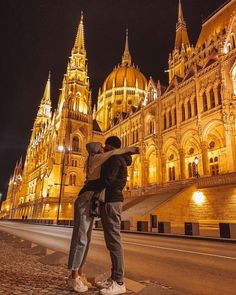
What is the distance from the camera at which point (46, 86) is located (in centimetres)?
10238

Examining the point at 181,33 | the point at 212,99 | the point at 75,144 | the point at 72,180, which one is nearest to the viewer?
the point at 212,99

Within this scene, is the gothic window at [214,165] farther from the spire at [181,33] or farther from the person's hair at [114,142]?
the spire at [181,33]

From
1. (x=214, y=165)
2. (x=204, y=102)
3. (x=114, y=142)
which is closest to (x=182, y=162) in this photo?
(x=214, y=165)

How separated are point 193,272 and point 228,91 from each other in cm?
2795

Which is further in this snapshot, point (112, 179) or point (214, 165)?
point (214, 165)

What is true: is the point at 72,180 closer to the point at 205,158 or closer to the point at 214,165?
the point at 214,165

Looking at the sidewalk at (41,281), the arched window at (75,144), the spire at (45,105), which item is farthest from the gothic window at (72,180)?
the spire at (45,105)

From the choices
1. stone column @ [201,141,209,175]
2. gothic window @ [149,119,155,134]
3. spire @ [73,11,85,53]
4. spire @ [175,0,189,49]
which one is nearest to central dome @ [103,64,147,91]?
spire @ [73,11,85,53]

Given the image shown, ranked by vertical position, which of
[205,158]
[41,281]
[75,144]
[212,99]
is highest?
[75,144]

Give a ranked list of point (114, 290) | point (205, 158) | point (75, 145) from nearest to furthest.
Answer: point (114, 290)
point (205, 158)
point (75, 145)

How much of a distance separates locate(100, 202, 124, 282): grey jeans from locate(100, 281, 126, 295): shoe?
0.07m

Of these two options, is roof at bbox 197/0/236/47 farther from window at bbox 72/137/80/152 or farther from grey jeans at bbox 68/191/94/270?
grey jeans at bbox 68/191/94/270

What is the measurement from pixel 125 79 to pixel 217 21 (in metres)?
27.3

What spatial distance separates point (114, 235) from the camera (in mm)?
3375
